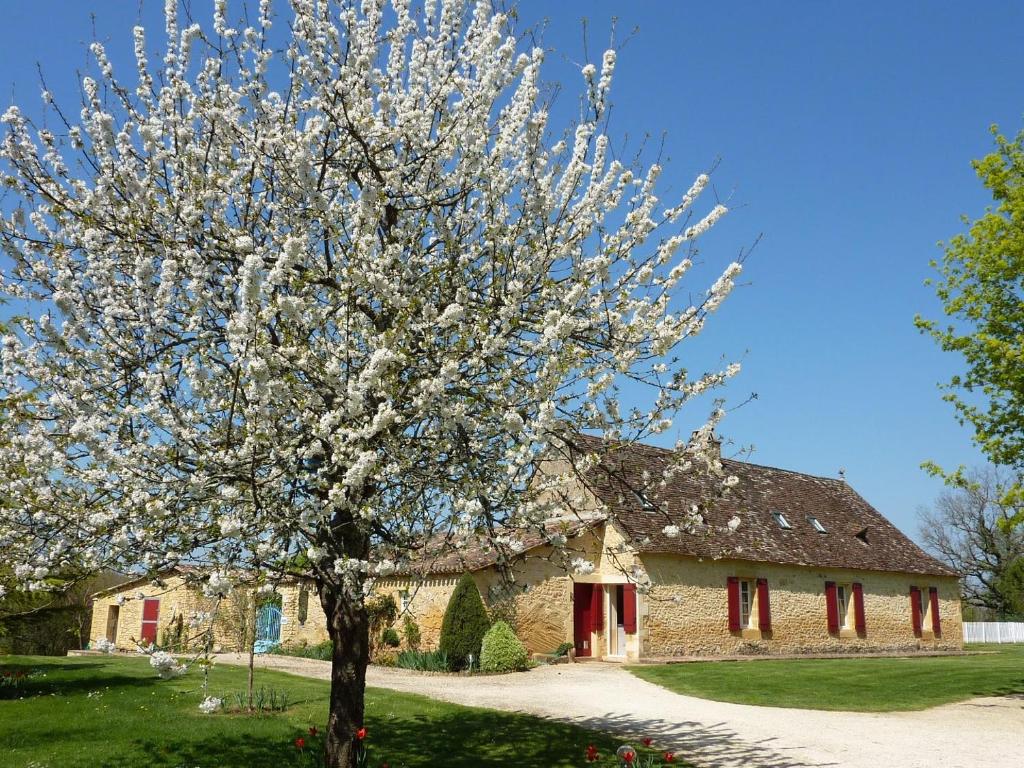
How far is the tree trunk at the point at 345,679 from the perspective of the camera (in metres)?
A: 7.05

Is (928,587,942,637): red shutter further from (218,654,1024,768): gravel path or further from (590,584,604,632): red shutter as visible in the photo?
(218,654,1024,768): gravel path

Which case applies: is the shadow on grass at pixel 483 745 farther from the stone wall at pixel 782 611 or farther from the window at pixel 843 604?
the window at pixel 843 604

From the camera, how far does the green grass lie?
13.5 meters

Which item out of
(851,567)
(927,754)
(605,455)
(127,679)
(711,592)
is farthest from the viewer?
(851,567)

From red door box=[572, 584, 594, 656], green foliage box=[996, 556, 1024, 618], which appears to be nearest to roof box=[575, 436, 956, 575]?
red door box=[572, 584, 594, 656]

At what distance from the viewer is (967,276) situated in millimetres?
14406

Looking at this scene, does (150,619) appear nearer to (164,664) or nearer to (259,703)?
(259,703)

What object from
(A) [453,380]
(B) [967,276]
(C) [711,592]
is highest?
(B) [967,276]

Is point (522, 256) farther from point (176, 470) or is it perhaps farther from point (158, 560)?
point (158, 560)

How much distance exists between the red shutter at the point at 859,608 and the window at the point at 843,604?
8.2 inches

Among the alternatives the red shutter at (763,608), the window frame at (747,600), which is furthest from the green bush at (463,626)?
the red shutter at (763,608)

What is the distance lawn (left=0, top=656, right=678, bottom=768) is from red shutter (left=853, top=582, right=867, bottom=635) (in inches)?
Result: 695

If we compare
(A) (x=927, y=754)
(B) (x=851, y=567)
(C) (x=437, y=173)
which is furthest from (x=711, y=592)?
(C) (x=437, y=173)

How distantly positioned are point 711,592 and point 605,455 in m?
16.1
